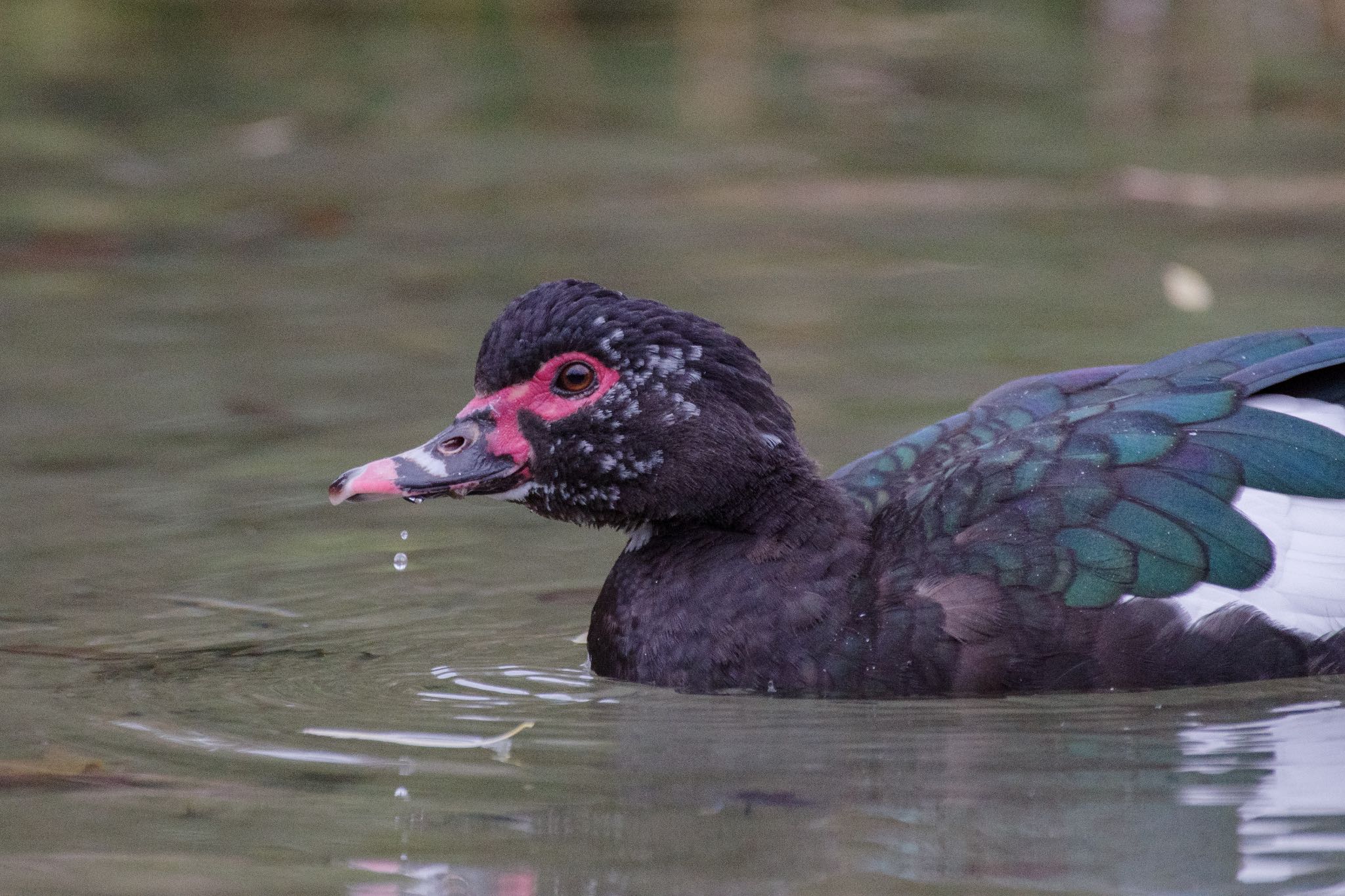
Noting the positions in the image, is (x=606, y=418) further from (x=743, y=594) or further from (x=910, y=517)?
(x=910, y=517)

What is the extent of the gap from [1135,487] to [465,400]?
4221mm

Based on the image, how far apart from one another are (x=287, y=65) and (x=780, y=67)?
15.7 feet

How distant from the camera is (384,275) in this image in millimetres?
12523

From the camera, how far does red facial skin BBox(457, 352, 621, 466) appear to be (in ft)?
20.5

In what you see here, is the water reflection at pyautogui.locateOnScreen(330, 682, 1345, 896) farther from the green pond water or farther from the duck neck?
the duck neck

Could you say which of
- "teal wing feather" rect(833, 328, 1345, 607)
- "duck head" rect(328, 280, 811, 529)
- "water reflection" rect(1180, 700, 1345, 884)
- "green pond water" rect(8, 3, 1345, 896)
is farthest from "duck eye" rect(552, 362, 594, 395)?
"water reflection" rect(1180, 700, 1345, 884)

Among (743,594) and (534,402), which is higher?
(534,402)

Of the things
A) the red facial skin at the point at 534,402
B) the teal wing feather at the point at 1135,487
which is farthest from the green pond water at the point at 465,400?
the red facial skin at the point at 534,402

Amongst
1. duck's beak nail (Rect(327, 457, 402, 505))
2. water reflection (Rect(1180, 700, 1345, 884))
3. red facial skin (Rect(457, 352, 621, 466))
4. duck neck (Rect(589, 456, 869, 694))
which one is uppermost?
red facial skin (Rect(457, 352, 621, 466))

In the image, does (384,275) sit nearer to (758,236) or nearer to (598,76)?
(758,236)

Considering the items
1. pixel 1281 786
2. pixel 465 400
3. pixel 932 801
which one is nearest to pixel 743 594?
pixel 932 801

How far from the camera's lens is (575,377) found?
627cm

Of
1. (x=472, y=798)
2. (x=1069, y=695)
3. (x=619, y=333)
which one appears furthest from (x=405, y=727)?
(x=1069, y=695)

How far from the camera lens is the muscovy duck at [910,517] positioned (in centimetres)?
591
